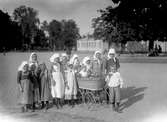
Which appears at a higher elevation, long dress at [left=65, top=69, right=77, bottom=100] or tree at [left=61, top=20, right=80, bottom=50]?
tree at [left=61, top=20, right=80, bottom=50]

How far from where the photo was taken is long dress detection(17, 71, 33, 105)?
5695mm

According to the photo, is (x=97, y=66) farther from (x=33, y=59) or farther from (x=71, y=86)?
(x=33, y=59)

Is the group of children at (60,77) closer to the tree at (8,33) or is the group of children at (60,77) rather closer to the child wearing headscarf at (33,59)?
the child wearing headscarf at (33,59)

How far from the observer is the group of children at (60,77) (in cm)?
573

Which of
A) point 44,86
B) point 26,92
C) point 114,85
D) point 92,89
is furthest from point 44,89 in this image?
point 114,85

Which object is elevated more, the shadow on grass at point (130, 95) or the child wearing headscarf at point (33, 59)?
the child wearing headscarf at point (33, 59)

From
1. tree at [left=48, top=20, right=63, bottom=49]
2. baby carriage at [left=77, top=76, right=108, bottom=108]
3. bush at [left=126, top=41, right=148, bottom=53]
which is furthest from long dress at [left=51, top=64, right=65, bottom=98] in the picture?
bush at [left=126, top=41, right=148, bottom=53]

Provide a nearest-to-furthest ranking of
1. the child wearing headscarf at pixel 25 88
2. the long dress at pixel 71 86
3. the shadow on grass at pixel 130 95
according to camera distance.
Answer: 1. the child wearing headscarf at pixel 25 88
2. the long dress at pixel 71 86
3. the shadow on grass at pixel 130 95

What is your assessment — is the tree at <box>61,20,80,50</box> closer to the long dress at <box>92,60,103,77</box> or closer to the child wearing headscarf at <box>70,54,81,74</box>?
the child wearing headscarf at <box>70,54,81,74</box>

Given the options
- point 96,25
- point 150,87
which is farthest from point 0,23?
point 150,87

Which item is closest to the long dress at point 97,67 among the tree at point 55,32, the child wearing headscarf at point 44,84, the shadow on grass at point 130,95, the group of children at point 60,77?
the group of children at point 60,77

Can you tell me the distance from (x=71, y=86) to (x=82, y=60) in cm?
62

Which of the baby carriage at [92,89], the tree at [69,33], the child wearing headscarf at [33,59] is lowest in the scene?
the baby carriage at [92,89]

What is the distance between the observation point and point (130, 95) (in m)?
7.64
